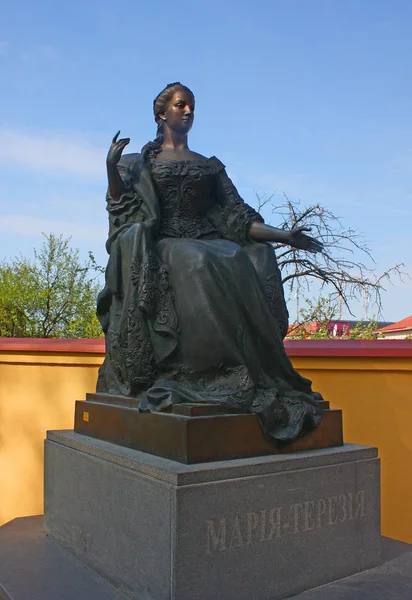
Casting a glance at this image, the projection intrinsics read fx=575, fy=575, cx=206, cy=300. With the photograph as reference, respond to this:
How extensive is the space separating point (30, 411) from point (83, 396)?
0.56 metres

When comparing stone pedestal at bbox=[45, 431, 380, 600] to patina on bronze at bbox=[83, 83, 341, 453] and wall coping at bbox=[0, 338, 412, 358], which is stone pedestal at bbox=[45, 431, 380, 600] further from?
wall coping at bbox=[0, 338, 412, 358]

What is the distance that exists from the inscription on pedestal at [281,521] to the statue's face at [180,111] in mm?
2281

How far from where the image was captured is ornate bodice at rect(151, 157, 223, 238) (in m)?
3.37

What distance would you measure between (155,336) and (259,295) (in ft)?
1.89

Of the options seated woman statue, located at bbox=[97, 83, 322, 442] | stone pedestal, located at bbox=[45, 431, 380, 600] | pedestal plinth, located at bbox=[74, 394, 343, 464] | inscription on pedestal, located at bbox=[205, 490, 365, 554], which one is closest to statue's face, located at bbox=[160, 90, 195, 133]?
seated woman statue, located at bbox=[97, 83, 322, 442]

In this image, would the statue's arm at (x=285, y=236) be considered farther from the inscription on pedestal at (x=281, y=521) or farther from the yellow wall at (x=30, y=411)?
the yellow wall at (x=30, y=411)

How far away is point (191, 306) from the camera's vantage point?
2.90m

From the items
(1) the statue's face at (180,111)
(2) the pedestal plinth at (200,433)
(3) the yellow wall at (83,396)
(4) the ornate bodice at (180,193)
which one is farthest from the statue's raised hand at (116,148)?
(3) the yellow wall at (83,396)

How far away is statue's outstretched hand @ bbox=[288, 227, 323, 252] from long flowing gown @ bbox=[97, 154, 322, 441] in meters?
0.16

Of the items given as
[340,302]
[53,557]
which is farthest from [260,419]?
[340,302]

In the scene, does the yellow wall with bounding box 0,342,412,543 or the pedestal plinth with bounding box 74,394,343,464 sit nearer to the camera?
the pedestal plinth with bounding box 74,394,343,464

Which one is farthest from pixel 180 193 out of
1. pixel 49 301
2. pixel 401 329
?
pixel 401 329

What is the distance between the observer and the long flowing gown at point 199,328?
277 cm

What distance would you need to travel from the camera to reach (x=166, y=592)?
222 centimetres
